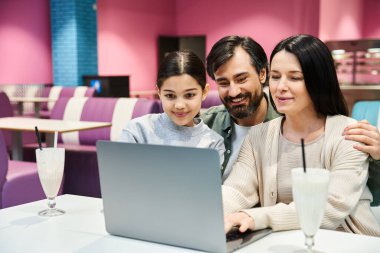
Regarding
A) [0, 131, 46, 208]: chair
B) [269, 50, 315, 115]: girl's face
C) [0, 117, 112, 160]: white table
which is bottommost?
[0, 131, 46, 208]: chair

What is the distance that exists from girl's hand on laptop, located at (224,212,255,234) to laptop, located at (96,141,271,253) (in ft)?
0.07

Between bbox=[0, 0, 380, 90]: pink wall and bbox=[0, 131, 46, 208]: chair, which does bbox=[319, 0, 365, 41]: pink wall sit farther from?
bbox=[0, 131, 46, 208]: chair

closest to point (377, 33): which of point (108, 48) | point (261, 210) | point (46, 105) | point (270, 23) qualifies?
point (270, 23)

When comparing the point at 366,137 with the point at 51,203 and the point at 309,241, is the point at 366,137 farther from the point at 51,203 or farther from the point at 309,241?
the point at 51,203

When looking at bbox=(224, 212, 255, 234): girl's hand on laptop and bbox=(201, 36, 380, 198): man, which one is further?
bbox=(201, 36, 380, 198): man

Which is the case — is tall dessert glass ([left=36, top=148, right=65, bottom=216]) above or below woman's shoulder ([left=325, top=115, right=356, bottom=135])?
below

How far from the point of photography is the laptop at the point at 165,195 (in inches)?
38.8

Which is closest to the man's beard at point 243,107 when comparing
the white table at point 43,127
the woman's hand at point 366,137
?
the woman's hand at point 366,137

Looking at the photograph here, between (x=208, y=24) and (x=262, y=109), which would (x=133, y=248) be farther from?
(x=208, y=24)

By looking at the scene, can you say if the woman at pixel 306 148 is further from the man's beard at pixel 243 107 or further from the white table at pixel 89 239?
the man's beard at pixel 243 107

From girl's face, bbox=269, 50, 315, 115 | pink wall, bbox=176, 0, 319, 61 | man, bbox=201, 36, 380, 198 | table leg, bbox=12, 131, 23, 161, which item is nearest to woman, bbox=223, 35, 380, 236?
girl's face, bbox=269, 50, 315, 115

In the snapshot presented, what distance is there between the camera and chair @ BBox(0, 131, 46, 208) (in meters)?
2.84

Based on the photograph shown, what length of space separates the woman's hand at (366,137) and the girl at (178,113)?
50 cm

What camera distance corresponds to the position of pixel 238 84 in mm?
1950
